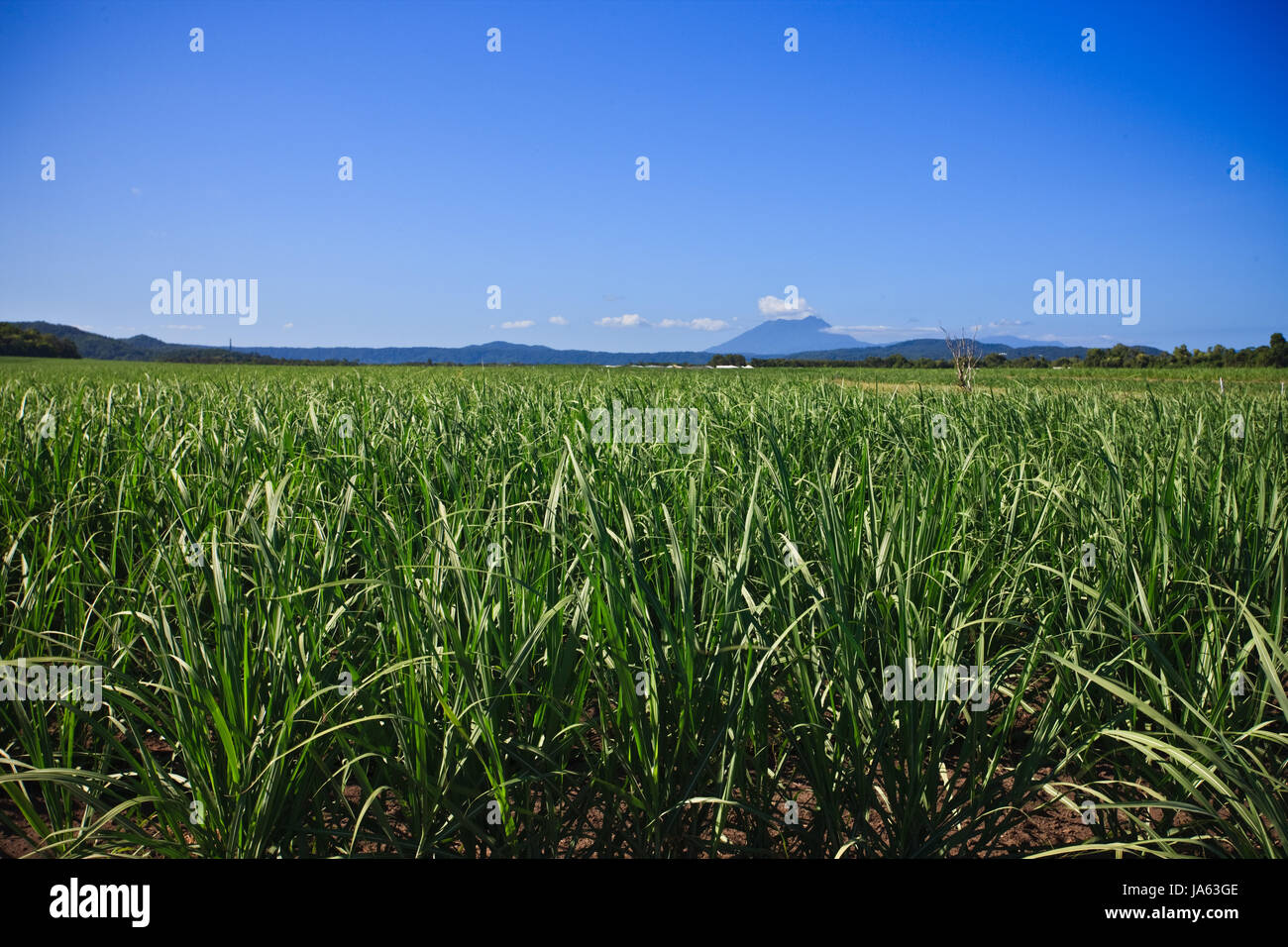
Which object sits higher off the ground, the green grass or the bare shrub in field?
the bare shrub in field

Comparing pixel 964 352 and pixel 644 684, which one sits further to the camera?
pixel 964 352

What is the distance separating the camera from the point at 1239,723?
180 cm

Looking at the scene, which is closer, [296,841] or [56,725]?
[296,841]

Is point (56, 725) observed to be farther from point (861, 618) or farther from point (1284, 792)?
point (1284, 792)

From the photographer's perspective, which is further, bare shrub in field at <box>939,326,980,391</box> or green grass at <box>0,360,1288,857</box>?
bare shrub in field at <box>939,326,980,391</box>

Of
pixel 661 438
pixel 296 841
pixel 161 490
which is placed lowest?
pixel 296 841

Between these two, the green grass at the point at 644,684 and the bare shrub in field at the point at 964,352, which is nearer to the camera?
the green grass at the point at 644,684

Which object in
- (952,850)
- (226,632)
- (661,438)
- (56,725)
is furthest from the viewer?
(661,438)

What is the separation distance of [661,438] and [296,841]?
2.19 meters

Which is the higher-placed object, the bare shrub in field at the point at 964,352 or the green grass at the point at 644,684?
the bare shrub in field at the point at 964,352

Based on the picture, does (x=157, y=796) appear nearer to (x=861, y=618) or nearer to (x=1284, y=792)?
(x=861, y=618)
